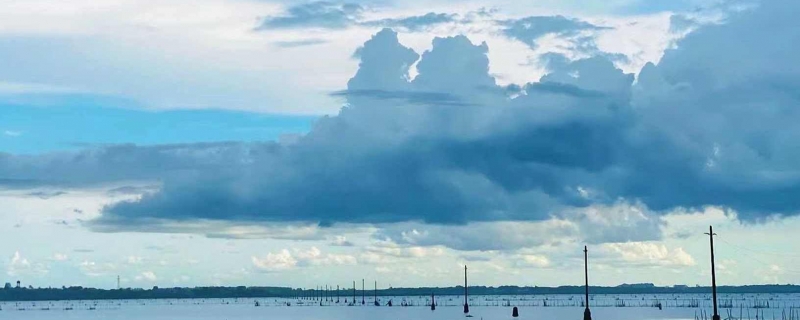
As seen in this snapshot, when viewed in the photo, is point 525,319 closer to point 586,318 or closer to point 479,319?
point 479,319

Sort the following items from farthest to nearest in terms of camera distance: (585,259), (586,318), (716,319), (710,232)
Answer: (585,259), (586,318), (710,232), (716,319)

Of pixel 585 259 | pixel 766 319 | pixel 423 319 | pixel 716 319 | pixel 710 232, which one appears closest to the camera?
pixel 716 319

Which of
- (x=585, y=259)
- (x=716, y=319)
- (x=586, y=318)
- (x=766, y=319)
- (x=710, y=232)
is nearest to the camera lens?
(x=716, y=319)

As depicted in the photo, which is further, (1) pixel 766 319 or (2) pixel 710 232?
(1) pixel 766 319

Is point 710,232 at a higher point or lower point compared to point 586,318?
higher

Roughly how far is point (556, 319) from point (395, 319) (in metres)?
26.9

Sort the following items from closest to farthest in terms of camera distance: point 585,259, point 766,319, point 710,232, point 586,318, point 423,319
Answer: point 710,232 → point 586,318 → point 585,259 → point 766,319 → point 423,319

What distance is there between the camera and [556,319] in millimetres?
189500

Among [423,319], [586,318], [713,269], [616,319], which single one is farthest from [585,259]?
[423,319]

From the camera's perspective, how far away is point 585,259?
12169 centimetres

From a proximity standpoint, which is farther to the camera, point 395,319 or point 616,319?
point 395,319

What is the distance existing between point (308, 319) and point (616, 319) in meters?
53.3

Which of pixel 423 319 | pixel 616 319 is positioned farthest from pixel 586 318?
pixel 423 319

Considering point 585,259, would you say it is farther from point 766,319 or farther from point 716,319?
point 766,319
